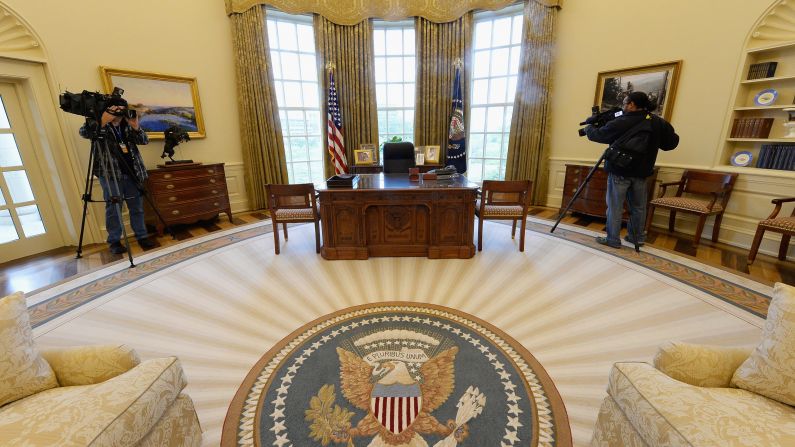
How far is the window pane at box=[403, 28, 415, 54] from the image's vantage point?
5.72 meters

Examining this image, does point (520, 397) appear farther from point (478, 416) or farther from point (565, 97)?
point (565, 97)

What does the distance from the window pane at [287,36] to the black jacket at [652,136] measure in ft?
16.1

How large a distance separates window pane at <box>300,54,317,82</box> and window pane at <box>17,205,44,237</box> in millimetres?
4060

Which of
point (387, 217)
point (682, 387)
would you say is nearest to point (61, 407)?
point (682, 387)

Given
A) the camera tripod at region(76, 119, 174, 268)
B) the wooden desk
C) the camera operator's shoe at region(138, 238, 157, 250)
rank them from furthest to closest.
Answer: the camera operator's shoe at region(138, 238, 157, 250), the wooden desk, the camera tripod at region(76, 119, 174, 268)

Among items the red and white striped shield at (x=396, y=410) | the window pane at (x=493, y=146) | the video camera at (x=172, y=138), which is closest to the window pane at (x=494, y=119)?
the window pane at (x=493, y=146)

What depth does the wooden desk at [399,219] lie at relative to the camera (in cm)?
323

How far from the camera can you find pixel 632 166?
10.8 ft

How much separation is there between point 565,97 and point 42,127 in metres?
6.86

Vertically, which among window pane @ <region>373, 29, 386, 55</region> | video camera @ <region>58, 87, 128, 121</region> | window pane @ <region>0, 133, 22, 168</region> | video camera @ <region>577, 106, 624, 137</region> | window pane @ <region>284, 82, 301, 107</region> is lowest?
window pane @ <region>0, 133, 22, 168</region>

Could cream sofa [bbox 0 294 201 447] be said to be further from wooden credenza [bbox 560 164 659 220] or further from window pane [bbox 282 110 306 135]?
window pane [bbox 282 110 306 135]

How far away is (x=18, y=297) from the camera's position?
1.15m

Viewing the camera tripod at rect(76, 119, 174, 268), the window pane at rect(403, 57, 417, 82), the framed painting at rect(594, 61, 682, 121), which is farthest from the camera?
the window pane at rect(403, 57, 417, 82)

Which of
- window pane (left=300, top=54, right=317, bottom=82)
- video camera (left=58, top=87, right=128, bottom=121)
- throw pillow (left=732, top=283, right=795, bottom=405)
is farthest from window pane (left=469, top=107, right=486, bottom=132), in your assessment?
throw pillow (left=732, top=283, right=795, bottom=405)
